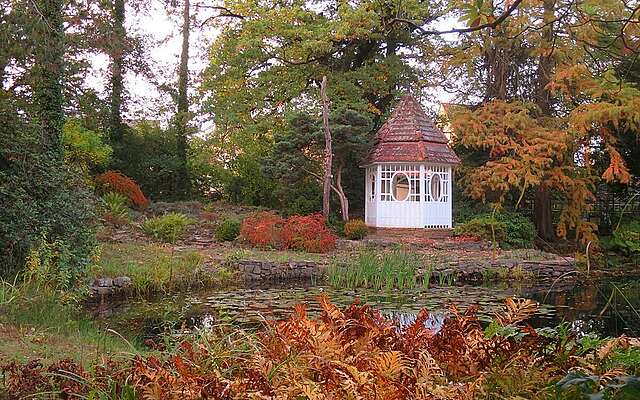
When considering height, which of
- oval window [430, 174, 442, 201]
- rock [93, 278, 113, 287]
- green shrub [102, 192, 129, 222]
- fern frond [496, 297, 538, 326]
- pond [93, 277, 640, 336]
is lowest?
pond [93, 277, 640, 336]

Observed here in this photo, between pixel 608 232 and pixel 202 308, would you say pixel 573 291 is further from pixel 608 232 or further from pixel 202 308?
pixel 608 232

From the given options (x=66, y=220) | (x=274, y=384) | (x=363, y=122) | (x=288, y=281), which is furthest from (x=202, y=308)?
(x=363, y=122)

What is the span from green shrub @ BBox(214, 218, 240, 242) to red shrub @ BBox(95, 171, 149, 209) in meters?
4.40

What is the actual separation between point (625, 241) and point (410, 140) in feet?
20.4

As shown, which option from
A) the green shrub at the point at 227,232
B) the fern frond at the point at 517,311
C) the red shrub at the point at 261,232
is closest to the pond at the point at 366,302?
the red shrub at the point at 261,232

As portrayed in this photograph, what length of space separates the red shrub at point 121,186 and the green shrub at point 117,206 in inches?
13.2

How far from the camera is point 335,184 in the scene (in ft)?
61.6

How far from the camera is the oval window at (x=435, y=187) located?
18.3 meters

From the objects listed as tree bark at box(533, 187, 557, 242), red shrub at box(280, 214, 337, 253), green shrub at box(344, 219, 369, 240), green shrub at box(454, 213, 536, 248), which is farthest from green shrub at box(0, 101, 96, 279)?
tree bark at box(533, 187, 557, 242)

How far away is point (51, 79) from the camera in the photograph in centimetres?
1130

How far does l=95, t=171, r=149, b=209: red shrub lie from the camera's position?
→ 60.1 ft

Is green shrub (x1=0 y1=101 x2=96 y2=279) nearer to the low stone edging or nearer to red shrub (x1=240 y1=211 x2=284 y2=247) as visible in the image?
the low stone edging

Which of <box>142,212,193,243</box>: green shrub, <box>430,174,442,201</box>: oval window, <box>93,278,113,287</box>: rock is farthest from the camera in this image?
<box>430,174,442,201</box>: oval window

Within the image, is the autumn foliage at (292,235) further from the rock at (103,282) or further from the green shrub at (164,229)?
the rock at (103,282)
